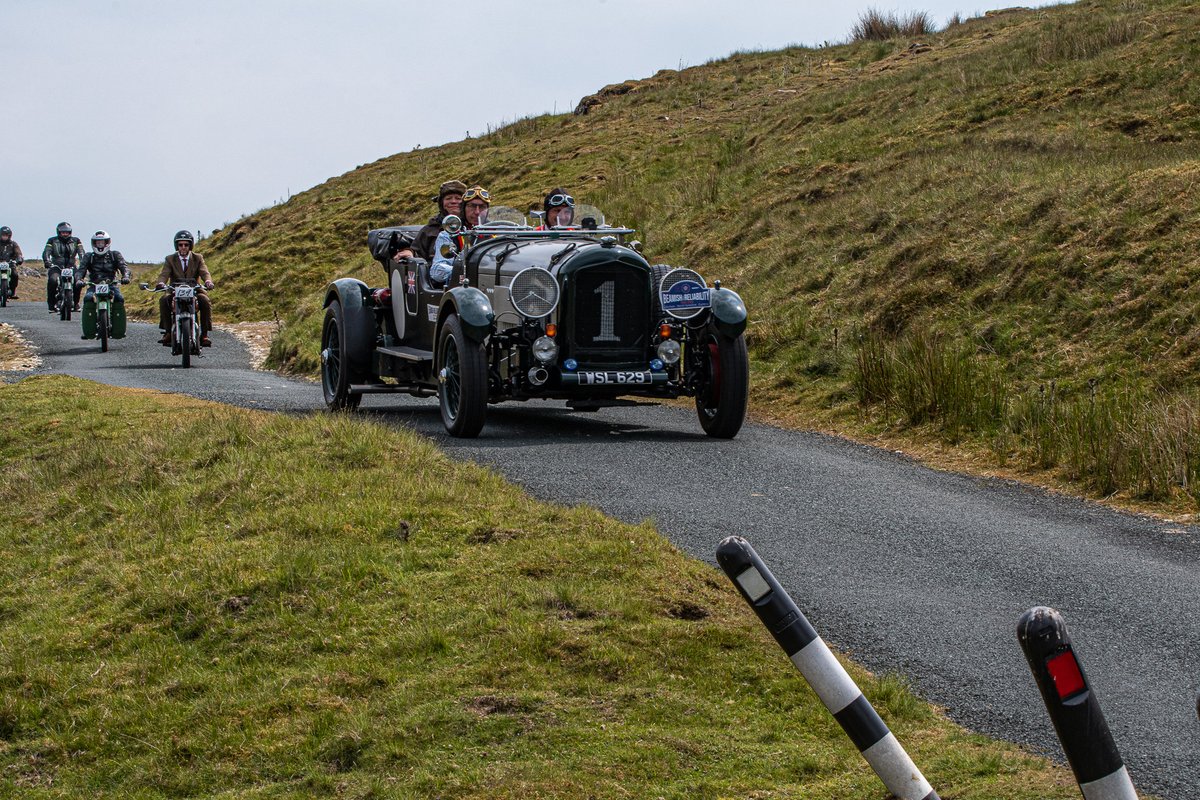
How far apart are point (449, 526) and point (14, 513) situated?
3.67 m

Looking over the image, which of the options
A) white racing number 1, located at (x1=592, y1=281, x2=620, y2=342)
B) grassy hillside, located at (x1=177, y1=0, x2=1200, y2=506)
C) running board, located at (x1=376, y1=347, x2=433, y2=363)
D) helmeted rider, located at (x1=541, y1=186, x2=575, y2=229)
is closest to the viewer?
white racing number 1, located at (x1=592, y1=281, x2=620, y2=342)

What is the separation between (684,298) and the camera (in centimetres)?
1253

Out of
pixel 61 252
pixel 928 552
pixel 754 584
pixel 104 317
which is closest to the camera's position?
pixel 754 584

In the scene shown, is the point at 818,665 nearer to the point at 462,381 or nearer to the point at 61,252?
the point at 462,381

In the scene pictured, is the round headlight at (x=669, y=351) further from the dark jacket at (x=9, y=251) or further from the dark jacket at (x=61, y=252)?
the dark jacket at (x=9, y=251)

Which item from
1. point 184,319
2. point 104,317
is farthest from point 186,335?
point 104,317

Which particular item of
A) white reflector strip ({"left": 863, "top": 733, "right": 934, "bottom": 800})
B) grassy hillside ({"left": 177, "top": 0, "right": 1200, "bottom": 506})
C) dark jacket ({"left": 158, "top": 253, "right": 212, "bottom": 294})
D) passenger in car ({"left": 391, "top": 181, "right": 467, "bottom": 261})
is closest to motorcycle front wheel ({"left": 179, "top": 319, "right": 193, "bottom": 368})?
dark jacket ({"left": 158, "top": 253, "right": 212, "bottom": 294})

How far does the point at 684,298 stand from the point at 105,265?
653 inches

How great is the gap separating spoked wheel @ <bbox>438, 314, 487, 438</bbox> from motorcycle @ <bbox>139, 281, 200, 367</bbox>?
9910 millimetres

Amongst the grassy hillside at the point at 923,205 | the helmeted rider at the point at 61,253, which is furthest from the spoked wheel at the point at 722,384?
the helmeted rider at the point at 61,253

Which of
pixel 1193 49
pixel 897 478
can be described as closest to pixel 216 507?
pixel 897 478

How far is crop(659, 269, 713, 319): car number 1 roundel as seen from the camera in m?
12.5

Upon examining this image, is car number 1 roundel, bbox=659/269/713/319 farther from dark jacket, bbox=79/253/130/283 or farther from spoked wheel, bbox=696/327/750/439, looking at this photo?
dark jacket, bbox=79/253/130/283

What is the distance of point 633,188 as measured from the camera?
31.0 meters
